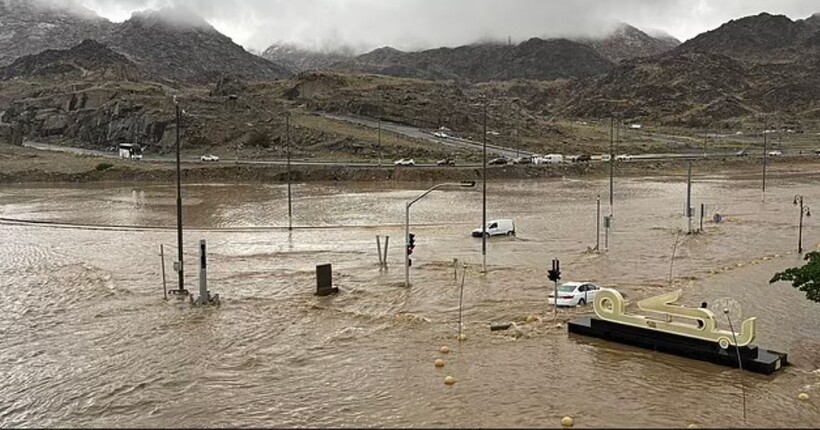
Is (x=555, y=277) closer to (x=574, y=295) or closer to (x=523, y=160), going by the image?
(x=574, y=295)

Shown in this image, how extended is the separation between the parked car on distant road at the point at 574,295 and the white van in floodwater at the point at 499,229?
15861mm

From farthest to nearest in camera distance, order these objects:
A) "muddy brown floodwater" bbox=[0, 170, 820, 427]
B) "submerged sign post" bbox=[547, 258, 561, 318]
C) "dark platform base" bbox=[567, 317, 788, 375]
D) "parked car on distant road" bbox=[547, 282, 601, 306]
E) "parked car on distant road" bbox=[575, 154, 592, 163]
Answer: "parked car on distant road" bbox=[575, 154, 592, 163], "parked car on distant road" bbox=[547, 282, 601, 306], "submerged sign post" bbox=[547, 258, 561, 318], "dark platform base" bbox=[567, 317, 788, 375], "muddy brown floodwater" bbox=[0, 170, 820, 427]

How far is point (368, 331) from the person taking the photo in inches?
961

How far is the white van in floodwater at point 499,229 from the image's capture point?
43.9 metres

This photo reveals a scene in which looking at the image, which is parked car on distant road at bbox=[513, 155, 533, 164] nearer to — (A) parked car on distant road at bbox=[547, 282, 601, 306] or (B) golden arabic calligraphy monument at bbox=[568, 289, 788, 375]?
(A) parked car on distant road at bbox=[547, 282, 601, 306]

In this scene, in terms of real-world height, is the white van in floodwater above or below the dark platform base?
above

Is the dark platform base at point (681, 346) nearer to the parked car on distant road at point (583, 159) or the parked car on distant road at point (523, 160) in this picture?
the parked car on distant road at point (523, 160)

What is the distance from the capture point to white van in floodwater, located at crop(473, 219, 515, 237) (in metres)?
43.9

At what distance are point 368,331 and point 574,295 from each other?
24.8 ft

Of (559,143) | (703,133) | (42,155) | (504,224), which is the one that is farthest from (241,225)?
(703,133)

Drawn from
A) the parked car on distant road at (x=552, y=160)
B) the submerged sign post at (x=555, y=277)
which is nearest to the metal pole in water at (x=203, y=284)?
the submerged sign post at (x=555, y=277)

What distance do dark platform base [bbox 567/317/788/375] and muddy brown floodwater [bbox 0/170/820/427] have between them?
0.33 m

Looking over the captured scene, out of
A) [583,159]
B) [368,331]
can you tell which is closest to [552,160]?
[583,159]

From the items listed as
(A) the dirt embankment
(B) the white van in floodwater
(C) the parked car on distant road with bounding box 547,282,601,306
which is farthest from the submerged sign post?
(A) the dirt embankment
